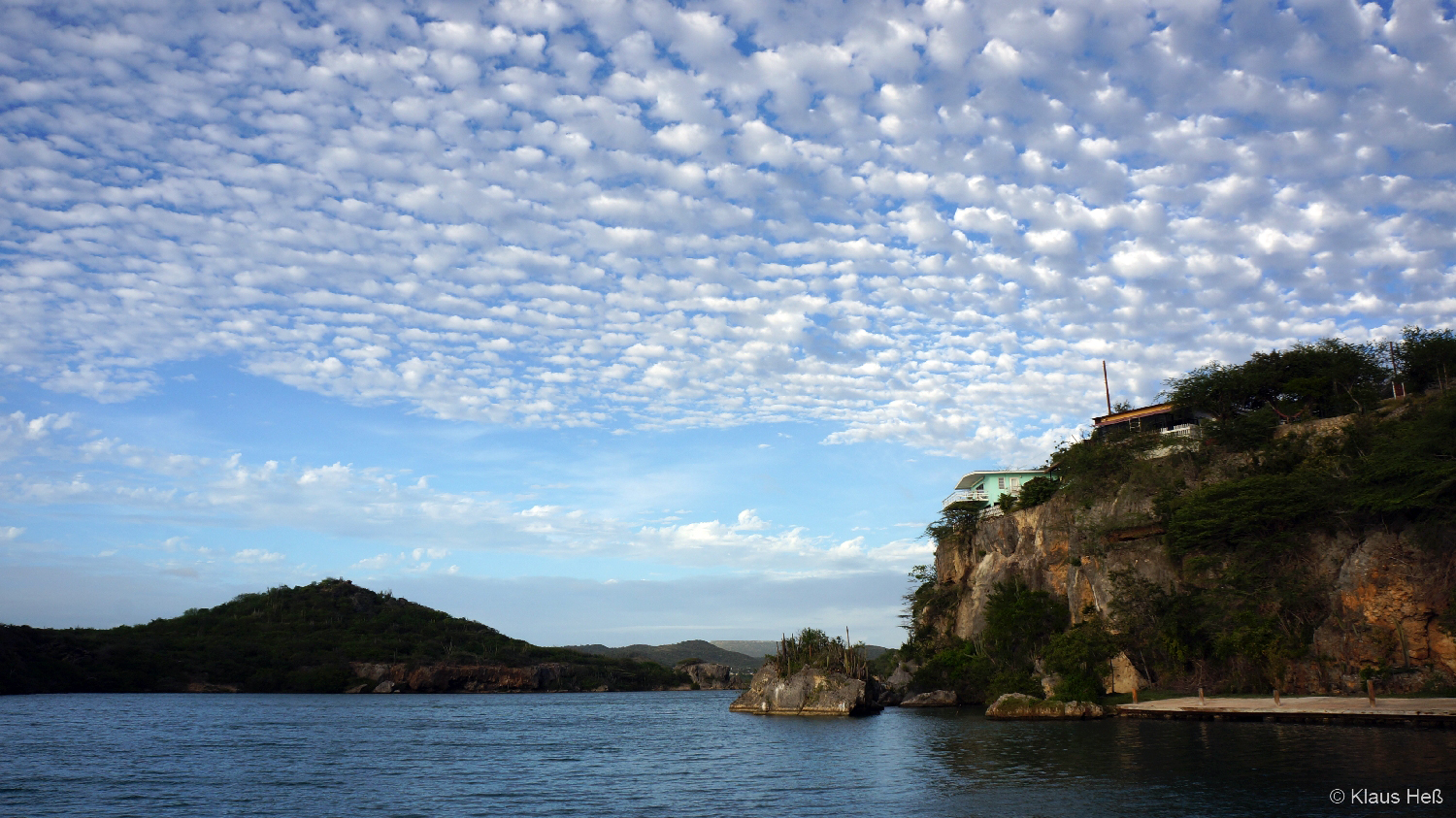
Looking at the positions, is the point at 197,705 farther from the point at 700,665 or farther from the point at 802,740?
the point at 700,665

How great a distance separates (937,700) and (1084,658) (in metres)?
18.9

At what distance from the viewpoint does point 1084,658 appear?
181 feet

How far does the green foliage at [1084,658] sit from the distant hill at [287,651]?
112 meters

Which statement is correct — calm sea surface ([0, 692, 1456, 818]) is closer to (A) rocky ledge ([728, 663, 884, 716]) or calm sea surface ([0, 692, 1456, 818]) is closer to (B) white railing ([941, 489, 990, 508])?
(A) rocky ledge ([728, 663, 884, 716])

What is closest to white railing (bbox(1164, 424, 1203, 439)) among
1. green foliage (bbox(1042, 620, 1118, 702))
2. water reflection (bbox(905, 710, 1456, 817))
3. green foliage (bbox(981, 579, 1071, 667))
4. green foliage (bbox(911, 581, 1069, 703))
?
green foliage (bbox(1042, 620, 1118, 702))

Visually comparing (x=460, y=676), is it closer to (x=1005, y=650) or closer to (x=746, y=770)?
(x=1005, y=650)

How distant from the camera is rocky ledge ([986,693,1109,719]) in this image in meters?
49.0

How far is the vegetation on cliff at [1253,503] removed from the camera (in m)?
43.2

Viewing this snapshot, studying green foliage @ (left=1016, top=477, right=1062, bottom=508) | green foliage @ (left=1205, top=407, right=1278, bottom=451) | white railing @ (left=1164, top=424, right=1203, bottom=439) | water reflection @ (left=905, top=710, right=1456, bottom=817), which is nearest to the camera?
water reflection @ (left=905, top=710, right=1456, bottom=817)

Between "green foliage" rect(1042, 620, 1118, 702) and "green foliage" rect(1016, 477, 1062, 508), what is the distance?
16.0 metres

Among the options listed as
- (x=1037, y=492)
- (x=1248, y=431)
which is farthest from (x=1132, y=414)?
(x=1248, y=431)

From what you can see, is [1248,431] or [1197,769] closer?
[1197,769]

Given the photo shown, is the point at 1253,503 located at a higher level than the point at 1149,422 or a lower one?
lower

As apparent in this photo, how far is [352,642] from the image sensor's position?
144625mm
